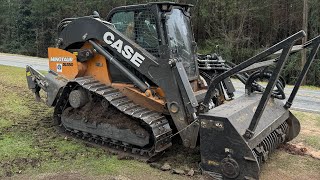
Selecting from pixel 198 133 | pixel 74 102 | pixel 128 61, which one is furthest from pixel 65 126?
pixel 198 133

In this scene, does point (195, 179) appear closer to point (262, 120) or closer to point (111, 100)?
point (262, 120)

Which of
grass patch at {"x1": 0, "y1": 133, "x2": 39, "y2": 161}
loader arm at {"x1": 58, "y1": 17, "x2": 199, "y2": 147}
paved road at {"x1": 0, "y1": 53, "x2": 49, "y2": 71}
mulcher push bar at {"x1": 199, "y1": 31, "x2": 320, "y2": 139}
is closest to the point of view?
mulcher push bar at {"x1": 199, "y1": 31, "x2": 320, "y2": 139}

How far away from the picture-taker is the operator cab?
559cm

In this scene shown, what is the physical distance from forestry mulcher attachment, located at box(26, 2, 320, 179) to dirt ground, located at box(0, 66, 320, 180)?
0.86 feet

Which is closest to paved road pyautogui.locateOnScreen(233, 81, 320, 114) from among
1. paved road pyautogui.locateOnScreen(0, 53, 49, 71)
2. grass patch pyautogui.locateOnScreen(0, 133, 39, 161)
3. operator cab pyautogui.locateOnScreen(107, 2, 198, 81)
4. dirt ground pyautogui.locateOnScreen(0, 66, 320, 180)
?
dirt ground pyautogui.locateOnScreen(0, 66, 320, 180)

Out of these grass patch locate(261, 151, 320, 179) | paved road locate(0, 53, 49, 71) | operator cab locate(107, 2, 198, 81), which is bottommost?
paved road locate(0, 53, 49, 71)

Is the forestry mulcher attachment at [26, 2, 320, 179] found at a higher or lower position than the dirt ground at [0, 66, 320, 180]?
higher

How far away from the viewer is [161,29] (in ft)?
18.4

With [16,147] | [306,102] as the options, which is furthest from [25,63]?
[306,102]

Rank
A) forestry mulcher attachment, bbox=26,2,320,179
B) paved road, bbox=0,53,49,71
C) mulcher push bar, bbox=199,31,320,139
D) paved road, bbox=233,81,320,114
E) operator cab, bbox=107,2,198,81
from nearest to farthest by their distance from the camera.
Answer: mulcher push bar, bbox=199,31,320,139
forestry mulcher attachment, bbox=26,2,320,179
operator cab, bbox=107,2,198,81
paved road, bbox=233,81,320,114
paved road, bbox=0,53,49,71

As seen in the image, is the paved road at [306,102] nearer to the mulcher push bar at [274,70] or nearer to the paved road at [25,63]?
the mulcher push bar at [274,70]

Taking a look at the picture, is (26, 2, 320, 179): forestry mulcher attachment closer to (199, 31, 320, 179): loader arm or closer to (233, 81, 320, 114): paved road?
(199, 31, 320, 179): loader arm

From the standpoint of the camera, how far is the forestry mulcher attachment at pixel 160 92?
181 inches

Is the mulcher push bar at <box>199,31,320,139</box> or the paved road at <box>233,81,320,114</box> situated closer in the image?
the mulcher push bar at <box>199,31,320,139</box>
